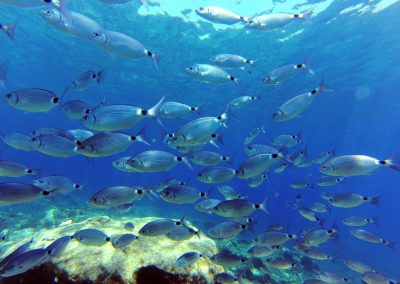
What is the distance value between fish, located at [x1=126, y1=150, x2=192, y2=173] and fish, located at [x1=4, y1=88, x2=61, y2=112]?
171 centimetres

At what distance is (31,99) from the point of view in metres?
4.71

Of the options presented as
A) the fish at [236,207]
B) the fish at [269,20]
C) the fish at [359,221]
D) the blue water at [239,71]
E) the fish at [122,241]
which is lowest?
the fish at [122,241]

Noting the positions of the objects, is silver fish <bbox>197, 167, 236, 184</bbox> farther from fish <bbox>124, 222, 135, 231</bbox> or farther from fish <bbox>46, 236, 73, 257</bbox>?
fish <bbox>46, 236, 73, 257</bbox>

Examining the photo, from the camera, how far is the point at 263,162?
17.5ft

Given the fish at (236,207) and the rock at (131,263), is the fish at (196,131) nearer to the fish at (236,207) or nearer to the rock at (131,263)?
the fish at (236,207)

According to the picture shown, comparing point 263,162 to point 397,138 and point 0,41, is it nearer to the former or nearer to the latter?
point 0,41

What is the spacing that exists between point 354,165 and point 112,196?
4714 mm

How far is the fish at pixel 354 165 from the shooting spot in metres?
5.47

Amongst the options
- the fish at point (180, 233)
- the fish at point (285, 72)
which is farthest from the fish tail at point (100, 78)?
the fish at point (285, 72)

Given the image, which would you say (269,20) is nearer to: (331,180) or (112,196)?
(112,196)

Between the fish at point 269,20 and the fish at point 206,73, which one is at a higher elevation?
the fish at point 269,20

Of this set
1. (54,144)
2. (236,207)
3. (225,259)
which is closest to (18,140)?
(54,144)

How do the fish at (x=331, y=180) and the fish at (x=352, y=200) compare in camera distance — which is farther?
the fish at (x=331, y=180)

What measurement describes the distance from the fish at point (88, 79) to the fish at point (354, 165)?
5.37 m
